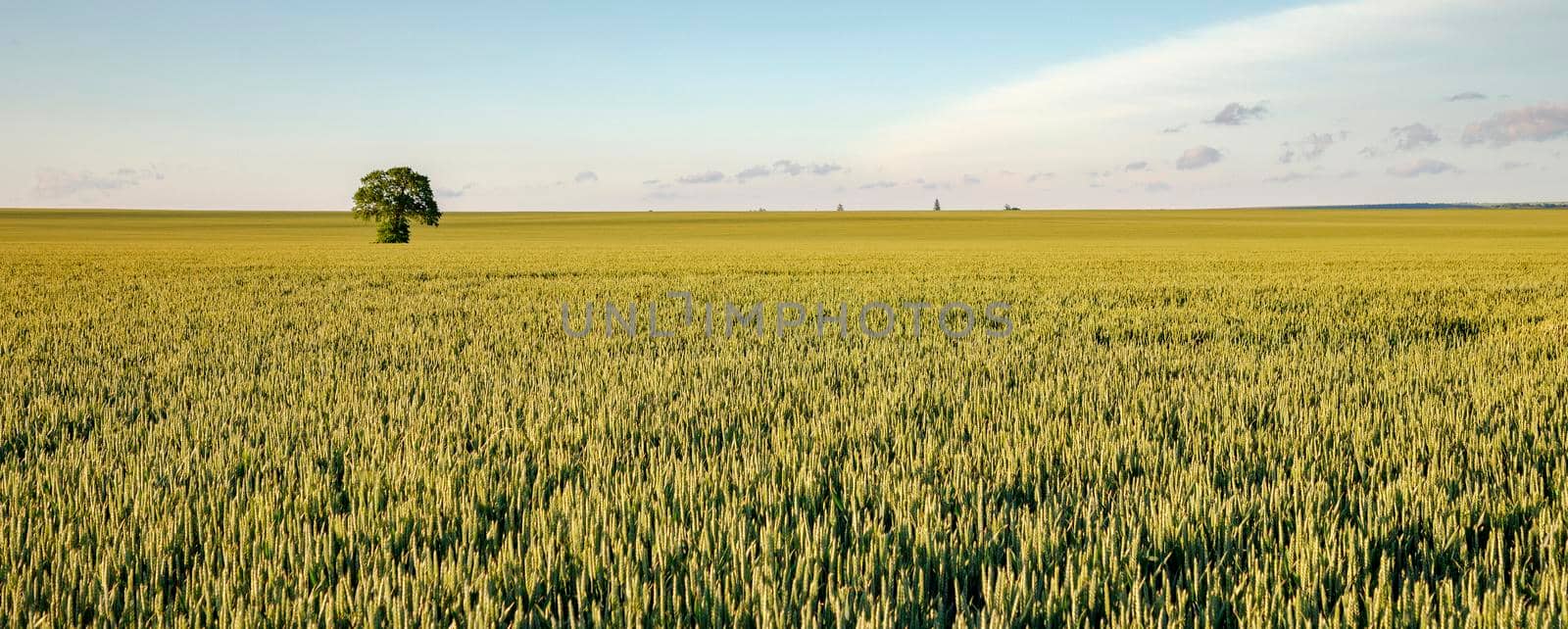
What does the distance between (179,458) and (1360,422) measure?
705cm

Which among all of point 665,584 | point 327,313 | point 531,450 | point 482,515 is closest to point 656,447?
point 531,450

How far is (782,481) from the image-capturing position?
4.42 metres

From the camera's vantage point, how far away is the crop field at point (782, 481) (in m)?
3.03

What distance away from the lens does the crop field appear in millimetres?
3025

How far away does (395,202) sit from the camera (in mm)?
62812

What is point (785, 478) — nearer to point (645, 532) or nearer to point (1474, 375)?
point (645, 532)

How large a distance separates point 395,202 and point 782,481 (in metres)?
65.3

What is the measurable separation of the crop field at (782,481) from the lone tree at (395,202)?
54597 mm

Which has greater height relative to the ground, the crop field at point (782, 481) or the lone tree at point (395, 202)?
the lone tree at point (395, 202)

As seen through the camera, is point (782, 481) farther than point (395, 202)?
No

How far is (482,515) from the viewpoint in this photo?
12.9 ft

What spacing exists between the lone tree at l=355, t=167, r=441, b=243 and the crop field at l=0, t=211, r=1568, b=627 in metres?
54.6

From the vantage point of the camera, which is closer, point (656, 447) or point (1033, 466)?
point (1033, 466)

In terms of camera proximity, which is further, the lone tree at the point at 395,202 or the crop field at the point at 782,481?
the lone tree at the point at 395,202
